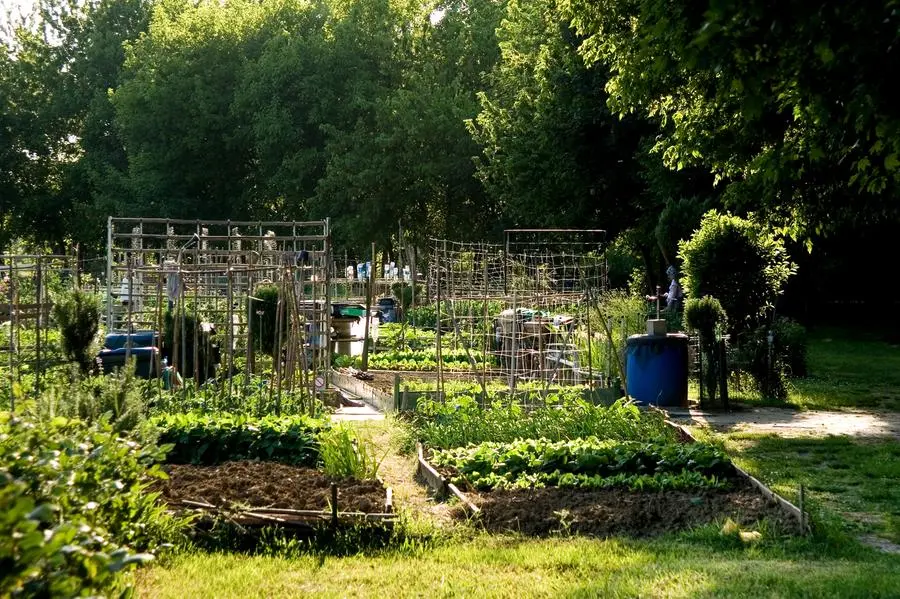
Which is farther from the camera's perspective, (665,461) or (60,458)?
(665,461)

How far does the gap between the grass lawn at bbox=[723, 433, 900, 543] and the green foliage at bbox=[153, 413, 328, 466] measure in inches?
173

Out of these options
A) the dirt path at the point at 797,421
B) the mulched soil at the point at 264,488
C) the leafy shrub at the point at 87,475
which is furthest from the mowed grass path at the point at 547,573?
the dirt path at the point at 797,421

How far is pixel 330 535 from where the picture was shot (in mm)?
7539

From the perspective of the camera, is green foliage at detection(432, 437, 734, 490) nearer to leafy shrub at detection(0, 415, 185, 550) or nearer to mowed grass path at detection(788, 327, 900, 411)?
leafy shrub at detection(0, 415, 185, 550)

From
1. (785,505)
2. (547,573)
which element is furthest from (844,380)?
(547,573)

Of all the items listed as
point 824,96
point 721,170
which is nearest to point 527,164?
point 721,170

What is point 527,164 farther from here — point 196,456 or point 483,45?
point 196,456

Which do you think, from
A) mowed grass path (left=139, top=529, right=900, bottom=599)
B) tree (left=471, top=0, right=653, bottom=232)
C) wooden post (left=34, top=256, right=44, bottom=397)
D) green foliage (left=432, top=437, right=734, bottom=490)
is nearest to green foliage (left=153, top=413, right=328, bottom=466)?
green foliage (left=432, top=437, right=734, bottom=490)

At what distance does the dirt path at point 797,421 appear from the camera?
44.5 ft

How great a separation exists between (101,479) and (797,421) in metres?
11.1

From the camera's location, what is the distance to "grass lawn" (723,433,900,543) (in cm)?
884

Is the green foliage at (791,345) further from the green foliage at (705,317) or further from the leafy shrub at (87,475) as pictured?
the leafy shrub at (87,475)

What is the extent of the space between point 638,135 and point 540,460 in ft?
61.2

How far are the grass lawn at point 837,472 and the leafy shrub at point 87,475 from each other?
16.5ft
